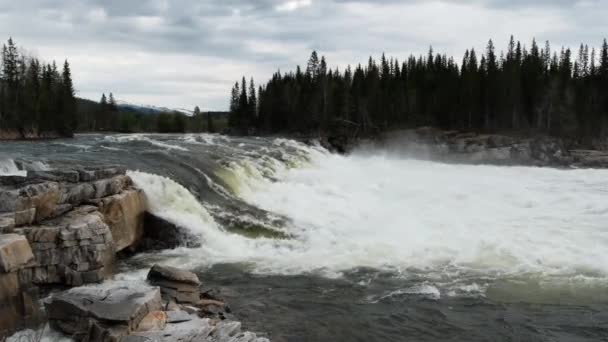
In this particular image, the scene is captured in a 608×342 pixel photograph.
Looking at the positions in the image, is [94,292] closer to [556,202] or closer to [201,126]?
[556,202]

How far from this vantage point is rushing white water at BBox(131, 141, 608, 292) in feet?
45.1

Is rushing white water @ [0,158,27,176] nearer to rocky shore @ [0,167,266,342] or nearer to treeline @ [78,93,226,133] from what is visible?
rocky shore @ [0,167,266,342]

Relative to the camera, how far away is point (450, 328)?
957 cm

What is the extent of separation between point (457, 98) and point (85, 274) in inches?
2466

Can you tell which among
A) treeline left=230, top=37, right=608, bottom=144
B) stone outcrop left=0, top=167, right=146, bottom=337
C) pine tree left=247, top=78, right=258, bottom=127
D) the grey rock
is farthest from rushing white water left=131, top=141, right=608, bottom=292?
pine tree left=247, top=78, right=258, bottom=127

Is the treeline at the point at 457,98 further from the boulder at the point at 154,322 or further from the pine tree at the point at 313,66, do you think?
the boulder at the point at 154,322

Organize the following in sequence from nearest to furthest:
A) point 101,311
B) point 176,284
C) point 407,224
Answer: point 101,311, point 176,284, point 407,224

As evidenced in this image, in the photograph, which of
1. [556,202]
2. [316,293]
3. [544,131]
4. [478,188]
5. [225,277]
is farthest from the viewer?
[544,131]

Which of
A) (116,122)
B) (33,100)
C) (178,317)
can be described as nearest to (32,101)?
(33,100)

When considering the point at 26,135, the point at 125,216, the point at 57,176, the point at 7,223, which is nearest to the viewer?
the point at 7,223

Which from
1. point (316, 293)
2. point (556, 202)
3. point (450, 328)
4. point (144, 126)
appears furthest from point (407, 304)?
point (144, 126)

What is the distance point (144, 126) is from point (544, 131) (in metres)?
86.5

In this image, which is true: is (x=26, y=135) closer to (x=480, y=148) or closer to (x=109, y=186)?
(x=480, y=148)

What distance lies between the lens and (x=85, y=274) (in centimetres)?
1073
